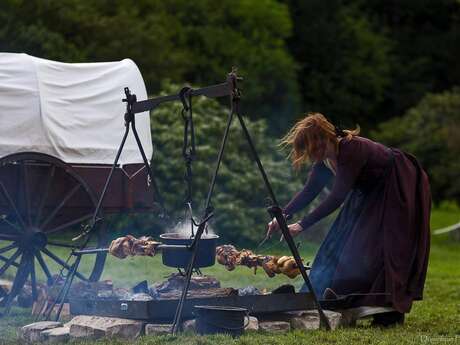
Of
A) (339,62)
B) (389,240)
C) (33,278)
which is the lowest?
(339,62)

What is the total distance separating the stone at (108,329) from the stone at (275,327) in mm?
810

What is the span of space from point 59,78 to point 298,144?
2.74 meters

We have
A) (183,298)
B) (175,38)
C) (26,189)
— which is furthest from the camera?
(175,38)

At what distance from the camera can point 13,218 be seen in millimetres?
8383

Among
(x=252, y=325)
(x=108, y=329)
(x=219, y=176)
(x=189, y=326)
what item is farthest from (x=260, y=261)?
(x=219, y=176)

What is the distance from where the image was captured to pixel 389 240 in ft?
23.5

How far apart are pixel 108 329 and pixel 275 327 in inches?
43.4

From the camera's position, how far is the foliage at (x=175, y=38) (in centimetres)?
1858

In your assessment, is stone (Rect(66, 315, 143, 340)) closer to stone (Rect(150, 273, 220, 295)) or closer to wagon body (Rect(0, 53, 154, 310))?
stone (Rect(150, 273, 220, 295))

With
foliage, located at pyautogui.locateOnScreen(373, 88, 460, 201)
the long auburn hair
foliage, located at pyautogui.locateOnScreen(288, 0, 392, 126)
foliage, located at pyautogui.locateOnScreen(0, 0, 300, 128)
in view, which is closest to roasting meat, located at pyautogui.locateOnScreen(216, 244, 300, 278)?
the long auburn hair

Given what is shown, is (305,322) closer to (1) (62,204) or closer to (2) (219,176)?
(1) (62,204)

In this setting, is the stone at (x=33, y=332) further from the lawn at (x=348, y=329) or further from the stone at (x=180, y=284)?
the stone at (x=180, y=284)

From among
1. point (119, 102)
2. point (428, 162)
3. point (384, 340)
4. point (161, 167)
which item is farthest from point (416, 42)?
point (384, 340)

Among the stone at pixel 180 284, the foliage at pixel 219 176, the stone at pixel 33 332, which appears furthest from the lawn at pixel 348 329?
the foliage at pixel 219 176
